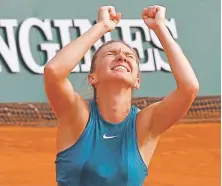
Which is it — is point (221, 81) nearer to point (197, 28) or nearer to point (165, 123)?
point (197, 28)

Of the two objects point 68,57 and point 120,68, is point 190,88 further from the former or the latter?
point 68,57

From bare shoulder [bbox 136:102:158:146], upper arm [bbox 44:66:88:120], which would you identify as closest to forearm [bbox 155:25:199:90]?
bare shoulder [bbox 136:102:158:146]

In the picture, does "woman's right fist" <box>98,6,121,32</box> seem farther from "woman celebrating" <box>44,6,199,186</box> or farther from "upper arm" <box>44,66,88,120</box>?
"upper arm" <box>44,66,88,120</box>

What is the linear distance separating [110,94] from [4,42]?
1.33 m

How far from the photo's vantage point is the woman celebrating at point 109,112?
1.42m

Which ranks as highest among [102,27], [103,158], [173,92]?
[102,27]

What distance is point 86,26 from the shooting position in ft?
9.12

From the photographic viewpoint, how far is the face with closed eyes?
1439 mm

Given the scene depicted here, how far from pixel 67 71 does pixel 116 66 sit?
0.12 m

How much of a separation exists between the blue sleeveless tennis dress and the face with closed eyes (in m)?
0.09

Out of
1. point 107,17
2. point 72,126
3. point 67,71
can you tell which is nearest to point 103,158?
point 72,126

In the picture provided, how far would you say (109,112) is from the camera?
1.47 meters

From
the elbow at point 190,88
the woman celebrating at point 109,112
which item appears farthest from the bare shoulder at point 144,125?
the elbow at point 190,88

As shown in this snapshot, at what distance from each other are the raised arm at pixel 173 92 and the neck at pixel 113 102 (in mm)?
47
